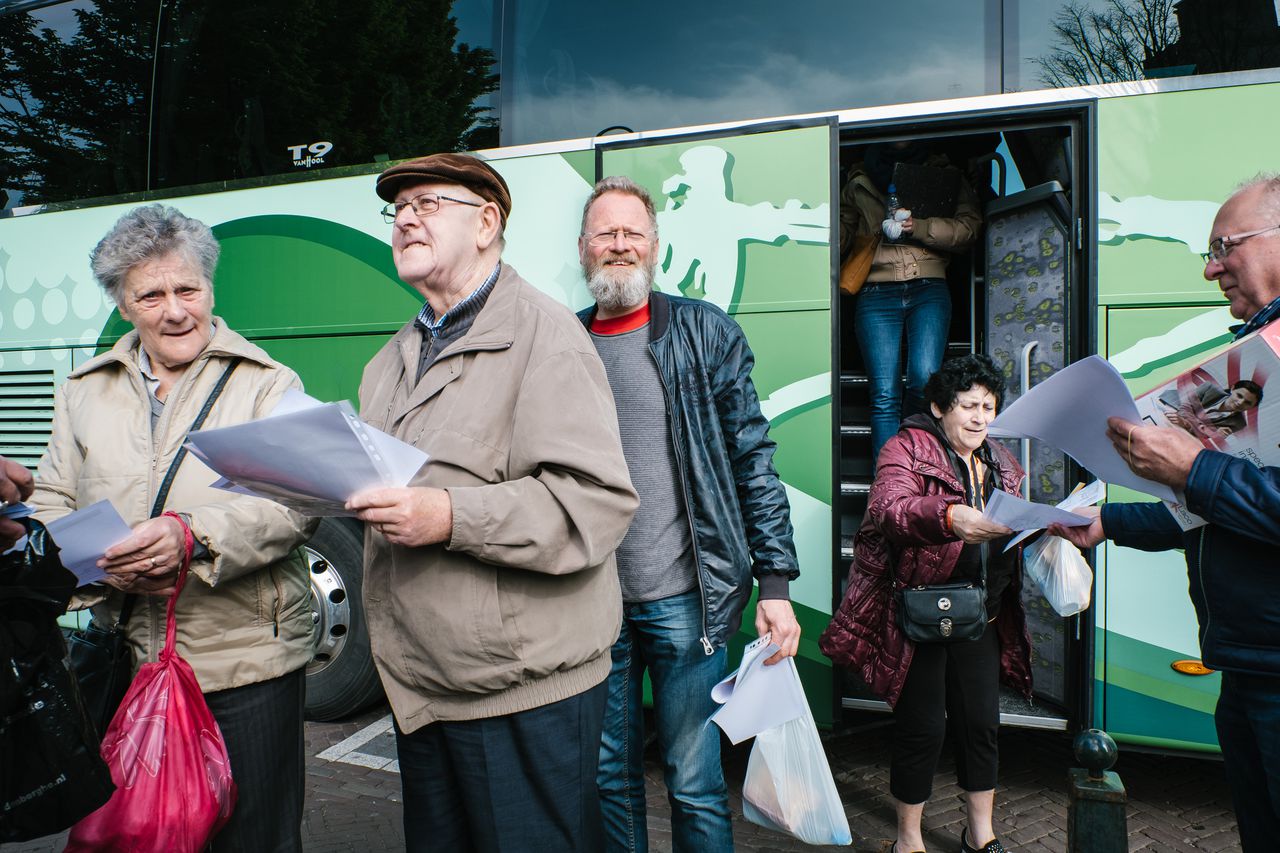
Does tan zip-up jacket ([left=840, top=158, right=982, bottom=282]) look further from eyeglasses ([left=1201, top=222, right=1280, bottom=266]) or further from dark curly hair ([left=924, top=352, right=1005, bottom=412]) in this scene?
eyeglasses ([left=1201, top=222, right=1280, bottom=266])

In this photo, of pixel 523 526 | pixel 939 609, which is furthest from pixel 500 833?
pixel 939 609

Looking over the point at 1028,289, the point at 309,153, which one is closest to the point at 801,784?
the point at 1028,289

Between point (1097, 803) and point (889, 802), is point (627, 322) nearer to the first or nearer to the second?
point (1097, 803)

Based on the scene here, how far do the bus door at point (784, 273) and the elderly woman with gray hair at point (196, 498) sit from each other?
6.13ft

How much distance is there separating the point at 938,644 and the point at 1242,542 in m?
1.32

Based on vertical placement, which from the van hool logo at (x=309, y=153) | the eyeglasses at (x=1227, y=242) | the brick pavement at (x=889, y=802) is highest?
the van hool logo at (x=309, y=153)

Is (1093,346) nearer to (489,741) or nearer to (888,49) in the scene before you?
(888,49)

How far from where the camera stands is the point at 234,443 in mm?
1516

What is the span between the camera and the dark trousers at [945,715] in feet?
9.89

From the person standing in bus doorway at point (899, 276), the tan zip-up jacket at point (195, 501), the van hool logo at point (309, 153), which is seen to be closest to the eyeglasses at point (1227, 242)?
the tan zip-up jacket at point (195, 501)

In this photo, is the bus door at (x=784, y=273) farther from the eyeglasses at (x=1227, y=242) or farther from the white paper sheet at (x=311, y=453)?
the white paper sheet at (x=311, y=453)

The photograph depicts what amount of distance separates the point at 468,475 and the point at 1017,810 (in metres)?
3.01

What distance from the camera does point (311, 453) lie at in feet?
4.85

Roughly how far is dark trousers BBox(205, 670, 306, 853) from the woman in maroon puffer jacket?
1813 mm
